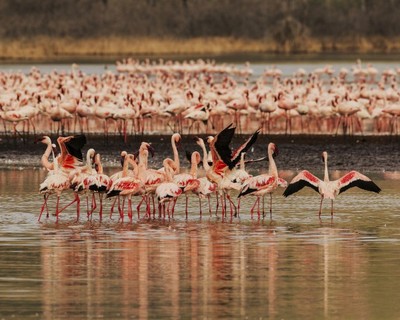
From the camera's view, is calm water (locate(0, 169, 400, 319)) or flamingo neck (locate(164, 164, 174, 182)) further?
flamingo neck (locate(164, 164, 174, 182))

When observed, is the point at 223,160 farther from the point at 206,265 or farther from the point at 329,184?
the point at 206,265

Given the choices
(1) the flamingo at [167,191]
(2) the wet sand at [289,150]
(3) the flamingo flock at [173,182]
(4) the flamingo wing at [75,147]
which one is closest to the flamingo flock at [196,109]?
(2) the wet sand at [289,150]

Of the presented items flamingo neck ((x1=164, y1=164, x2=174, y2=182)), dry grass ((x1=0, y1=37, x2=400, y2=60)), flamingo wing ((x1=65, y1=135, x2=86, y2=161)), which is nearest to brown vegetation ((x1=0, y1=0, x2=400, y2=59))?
dry grass ((x1=0, y1=37, x2=400, y2=60))

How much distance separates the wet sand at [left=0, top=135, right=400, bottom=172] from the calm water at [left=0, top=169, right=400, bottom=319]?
20.3 ft

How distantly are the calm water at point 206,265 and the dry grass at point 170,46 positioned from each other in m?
60.1

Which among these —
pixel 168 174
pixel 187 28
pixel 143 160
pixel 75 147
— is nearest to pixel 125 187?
pixel 168 174

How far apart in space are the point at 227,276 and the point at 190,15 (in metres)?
75.1

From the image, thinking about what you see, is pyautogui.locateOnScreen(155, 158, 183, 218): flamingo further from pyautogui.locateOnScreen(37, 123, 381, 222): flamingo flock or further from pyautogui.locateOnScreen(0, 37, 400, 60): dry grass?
pyautogui.locateOnScreen(0, 37, 400, 60): dry grass

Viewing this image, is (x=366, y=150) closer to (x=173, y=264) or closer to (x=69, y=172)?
(x=69, y=172)

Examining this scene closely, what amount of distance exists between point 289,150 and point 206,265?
569 inches

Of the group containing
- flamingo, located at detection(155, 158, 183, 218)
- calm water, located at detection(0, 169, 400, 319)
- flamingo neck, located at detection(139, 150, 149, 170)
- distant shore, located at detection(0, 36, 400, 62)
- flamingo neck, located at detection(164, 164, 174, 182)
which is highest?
distant shore, located at detection(0, 36, 400, 62)

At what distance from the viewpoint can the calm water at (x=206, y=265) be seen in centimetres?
1274

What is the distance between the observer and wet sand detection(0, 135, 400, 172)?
27.7 meters

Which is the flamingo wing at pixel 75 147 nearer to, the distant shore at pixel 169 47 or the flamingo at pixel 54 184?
the flamingo at pixel 54 184
